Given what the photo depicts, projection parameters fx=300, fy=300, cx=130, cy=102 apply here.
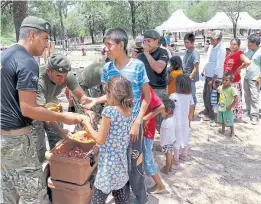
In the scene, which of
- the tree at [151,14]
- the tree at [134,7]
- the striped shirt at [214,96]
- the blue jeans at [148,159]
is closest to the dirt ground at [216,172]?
the blue jeans at [148,159]

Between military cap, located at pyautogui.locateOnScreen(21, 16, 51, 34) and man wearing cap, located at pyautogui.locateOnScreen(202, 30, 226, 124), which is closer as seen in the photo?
military cap, located at pyautogui.locateOnScreen(21, 16, 51, 34)

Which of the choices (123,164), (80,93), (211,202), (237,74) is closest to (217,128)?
(237,74)

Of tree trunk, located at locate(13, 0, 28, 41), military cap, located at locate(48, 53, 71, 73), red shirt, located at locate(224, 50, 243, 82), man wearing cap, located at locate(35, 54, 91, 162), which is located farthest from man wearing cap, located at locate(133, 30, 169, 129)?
tree trunk, located at locate(13, 0, 28, 41)

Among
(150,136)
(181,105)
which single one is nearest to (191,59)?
(181,105)

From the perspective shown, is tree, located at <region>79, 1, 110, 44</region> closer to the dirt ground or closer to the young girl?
the dirt ground

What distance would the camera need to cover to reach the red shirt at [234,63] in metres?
6.02

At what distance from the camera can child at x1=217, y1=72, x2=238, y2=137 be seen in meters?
5.27

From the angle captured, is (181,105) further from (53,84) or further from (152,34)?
(53,84)

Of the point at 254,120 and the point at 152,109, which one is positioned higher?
the point at 152,109

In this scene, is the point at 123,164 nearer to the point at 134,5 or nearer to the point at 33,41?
the point at 33,41

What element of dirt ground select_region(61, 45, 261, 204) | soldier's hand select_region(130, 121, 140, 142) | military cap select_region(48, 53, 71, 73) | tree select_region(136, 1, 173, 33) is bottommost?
dirt ground select_region(61, 45, 261, 204)

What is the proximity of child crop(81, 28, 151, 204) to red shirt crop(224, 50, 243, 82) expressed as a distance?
12.2 feet

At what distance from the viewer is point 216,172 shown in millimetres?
4125

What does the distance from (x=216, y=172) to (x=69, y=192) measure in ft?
7.00
